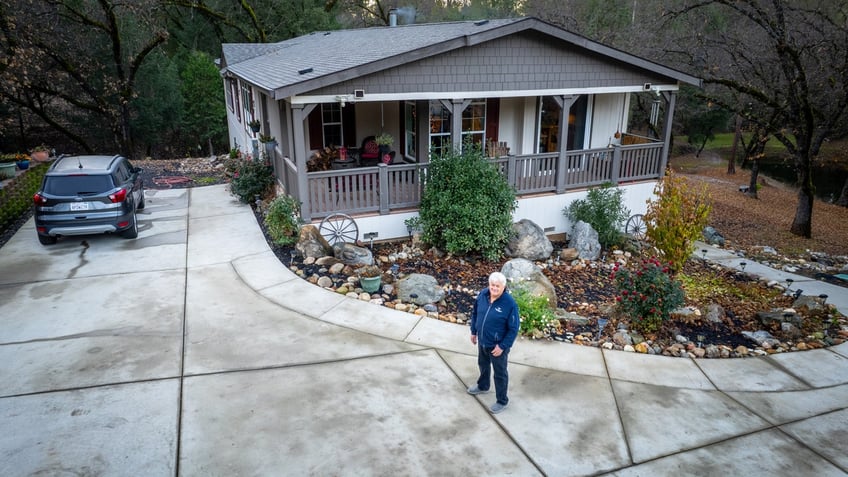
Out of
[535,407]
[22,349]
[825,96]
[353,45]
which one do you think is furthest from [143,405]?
[825,96]

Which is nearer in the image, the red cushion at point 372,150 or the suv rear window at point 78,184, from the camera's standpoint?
the suv rear window at point 78,184

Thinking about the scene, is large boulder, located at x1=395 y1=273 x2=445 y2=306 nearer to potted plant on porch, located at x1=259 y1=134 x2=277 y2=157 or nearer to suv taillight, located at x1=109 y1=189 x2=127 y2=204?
suv taillight, located at x1=109 y1=189 x2=127 y2=204

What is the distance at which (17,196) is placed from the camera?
1306 cm

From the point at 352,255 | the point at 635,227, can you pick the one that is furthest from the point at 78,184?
the point at 635,227

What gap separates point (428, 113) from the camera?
40.3 feet

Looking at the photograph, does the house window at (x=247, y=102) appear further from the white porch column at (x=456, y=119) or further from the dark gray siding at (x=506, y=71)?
the white porch column at (x=456, y=119)

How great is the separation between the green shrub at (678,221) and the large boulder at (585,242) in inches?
58.8

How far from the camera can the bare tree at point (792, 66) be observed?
13047mm

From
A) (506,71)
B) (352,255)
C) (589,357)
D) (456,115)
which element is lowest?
(589,357)

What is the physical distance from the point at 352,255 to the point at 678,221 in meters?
5.79

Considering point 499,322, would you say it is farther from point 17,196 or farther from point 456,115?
point 17,196

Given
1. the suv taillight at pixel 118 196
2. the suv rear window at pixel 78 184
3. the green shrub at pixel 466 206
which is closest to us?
the suv rear window at pixel 78 184

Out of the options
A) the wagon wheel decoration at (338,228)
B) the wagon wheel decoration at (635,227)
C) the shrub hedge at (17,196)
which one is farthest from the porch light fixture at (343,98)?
the shrub hedge at (17,196)

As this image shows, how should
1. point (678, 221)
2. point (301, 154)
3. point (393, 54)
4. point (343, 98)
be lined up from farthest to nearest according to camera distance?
point (393, 54), point (343, 98), point (301, 154), point (678, 221)
